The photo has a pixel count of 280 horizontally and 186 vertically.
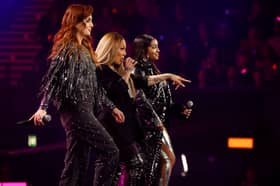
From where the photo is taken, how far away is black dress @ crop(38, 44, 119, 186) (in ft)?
19.9

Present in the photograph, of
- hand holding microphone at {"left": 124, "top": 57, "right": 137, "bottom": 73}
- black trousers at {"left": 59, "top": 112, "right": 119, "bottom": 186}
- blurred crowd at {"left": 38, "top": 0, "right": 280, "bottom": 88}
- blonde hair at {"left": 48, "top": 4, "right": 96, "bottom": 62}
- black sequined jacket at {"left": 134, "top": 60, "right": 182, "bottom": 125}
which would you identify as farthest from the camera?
blurred crowd at {"left": 38, "top": 0, "right": 280, "bottom": 88}

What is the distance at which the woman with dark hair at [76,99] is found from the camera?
6.07m

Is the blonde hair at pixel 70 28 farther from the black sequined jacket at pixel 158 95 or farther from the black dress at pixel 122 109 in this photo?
the black sequined jacket at pixel 158 95

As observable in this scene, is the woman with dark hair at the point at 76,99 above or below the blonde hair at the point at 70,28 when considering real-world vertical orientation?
below

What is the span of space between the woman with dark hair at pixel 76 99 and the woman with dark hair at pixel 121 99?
0.36m

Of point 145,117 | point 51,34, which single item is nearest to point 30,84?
point 51,34

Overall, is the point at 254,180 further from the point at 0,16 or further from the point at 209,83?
the point at 0,16

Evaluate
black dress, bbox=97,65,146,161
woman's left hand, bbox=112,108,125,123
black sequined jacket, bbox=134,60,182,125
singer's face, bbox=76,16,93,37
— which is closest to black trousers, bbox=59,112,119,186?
woman's left hand, bbox=112,108,125,123

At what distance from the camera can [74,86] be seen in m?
6.10

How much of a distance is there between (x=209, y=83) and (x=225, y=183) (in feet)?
5.20

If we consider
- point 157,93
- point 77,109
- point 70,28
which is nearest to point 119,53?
point 70,28

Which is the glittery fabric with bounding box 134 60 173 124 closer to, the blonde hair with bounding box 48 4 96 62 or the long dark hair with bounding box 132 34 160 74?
the long dark hair with bounding box 132 34 160 74

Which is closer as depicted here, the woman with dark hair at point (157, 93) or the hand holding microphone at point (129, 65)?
the hand holding microphone at point (129, 65)

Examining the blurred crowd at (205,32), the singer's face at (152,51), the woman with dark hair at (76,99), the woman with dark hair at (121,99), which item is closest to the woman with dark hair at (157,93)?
the singer's face at (152,51)
